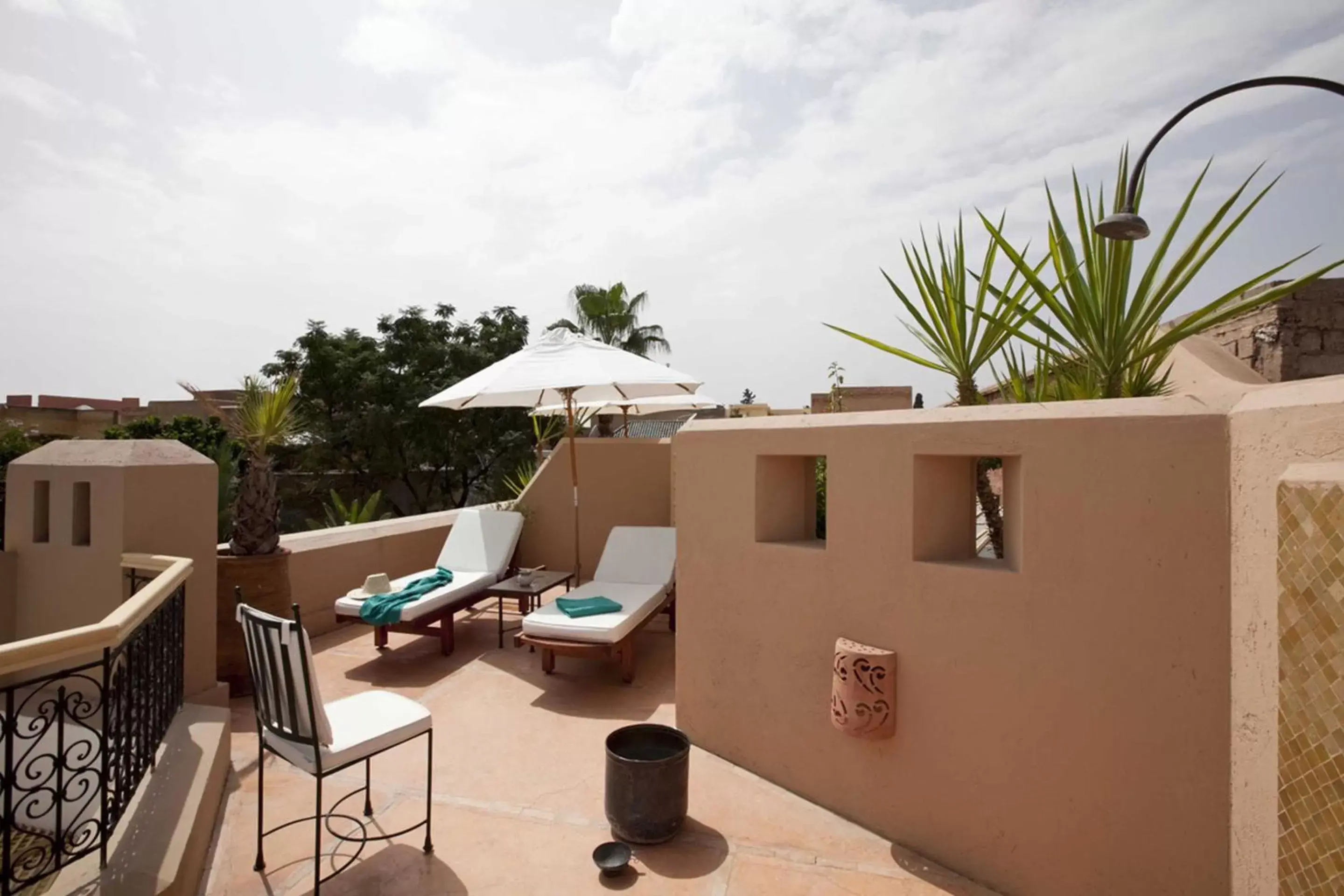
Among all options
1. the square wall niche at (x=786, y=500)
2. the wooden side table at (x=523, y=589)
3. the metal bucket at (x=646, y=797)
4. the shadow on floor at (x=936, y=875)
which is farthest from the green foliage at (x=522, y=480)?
the shadow on floor at (x=936, y=875)

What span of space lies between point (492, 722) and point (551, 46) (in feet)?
17.9

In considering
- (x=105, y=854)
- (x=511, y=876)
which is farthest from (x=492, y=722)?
(x=105, y=854)

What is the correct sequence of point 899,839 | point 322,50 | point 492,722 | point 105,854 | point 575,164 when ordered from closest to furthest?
1. point 105,854
2. point 899,839
3. point 492,722
4. point 322,50
5. point 575,164

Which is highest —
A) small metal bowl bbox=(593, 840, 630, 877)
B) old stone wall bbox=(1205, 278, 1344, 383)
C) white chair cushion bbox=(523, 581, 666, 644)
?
old stone wall bbox=(1205, 278, 1344, 383)

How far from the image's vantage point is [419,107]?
629 cm

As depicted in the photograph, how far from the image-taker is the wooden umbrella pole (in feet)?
21.9

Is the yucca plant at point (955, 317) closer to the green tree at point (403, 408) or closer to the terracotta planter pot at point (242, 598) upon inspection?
the terracotta planter pot at point (242, 598)

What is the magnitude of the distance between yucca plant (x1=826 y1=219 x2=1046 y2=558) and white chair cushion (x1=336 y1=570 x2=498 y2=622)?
3764mm

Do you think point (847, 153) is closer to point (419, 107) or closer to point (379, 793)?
point (419, 107)

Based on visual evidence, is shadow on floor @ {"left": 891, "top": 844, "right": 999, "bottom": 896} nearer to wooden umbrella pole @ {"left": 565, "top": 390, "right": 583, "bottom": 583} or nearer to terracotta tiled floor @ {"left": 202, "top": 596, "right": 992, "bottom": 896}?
terracotta tiled floor @ {"left": 202, "top": 596, "right": 992, "bottom": 896}

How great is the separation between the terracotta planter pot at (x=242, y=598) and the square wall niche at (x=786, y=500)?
3.44 metres

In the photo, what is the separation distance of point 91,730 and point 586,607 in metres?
3.04

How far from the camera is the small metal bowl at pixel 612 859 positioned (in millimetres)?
2666

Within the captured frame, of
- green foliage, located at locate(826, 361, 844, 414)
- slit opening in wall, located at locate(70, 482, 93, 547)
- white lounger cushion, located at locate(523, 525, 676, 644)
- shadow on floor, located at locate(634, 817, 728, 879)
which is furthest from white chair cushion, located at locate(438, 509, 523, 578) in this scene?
shadow on floor, located at locate(634, 817, 728, 879)
